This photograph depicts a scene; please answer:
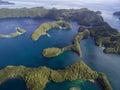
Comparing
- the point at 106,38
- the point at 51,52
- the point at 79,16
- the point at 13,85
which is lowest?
the point at 13,85

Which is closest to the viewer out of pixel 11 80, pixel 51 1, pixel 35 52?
pixel 11 80

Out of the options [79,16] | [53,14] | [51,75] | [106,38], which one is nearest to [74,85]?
[51,75]

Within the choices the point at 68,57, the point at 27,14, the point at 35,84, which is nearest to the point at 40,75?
the point at 35,84

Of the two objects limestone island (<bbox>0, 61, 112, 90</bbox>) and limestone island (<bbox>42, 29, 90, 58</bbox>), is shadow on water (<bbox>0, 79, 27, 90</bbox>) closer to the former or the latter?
limestone island (<bbox>0, 61, 112, 90</bbox>)

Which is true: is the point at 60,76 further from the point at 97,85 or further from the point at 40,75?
the point at 97,85

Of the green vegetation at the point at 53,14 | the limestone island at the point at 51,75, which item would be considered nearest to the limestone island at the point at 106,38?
the limestone island at the point at 51,75

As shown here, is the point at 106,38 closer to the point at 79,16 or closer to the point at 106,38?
the point at 106,38
